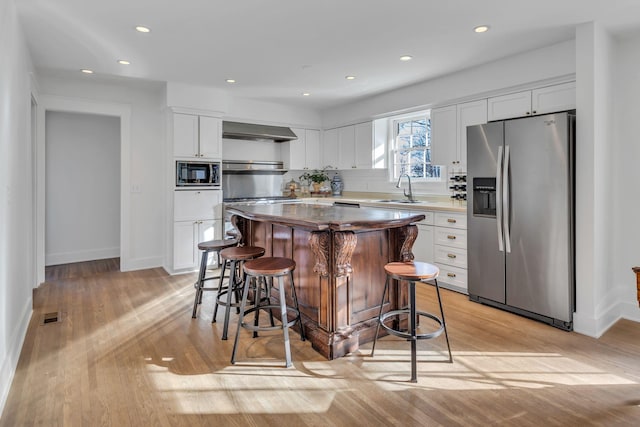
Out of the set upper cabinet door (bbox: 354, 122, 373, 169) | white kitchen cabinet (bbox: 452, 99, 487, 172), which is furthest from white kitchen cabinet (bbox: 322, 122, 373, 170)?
white kitchen cabinet (bbox: 452, 99, 487, 172)

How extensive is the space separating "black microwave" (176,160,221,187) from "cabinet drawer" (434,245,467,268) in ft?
10.2

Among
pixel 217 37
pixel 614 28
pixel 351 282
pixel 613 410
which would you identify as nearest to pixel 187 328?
pixel 351 282

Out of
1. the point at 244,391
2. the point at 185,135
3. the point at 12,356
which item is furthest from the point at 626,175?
the point at 12,356

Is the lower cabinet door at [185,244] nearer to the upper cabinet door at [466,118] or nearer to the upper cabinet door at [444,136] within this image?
the upper cabinet door at [444,136]

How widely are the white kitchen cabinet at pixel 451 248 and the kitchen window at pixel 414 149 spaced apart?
1135mm

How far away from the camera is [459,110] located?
4.35 m

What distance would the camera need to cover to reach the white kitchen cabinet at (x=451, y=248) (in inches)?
156

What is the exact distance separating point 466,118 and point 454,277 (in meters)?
1.84

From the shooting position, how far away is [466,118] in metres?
4.28

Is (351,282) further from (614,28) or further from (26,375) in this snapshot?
(614,28)

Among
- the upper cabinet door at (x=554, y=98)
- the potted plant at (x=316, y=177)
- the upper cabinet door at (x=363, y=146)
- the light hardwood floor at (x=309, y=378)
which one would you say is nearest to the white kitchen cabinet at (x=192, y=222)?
the light hardwood floor at (x=309, y=378)

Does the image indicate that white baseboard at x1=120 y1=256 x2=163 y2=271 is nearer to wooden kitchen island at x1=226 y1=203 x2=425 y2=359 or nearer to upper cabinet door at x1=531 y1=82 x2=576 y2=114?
wooden kitchen island at x1=226 y1=203 x2=425 y2=359

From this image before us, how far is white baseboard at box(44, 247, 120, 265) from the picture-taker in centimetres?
550

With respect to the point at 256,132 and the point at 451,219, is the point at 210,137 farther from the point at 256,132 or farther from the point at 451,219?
the point at 451,219
